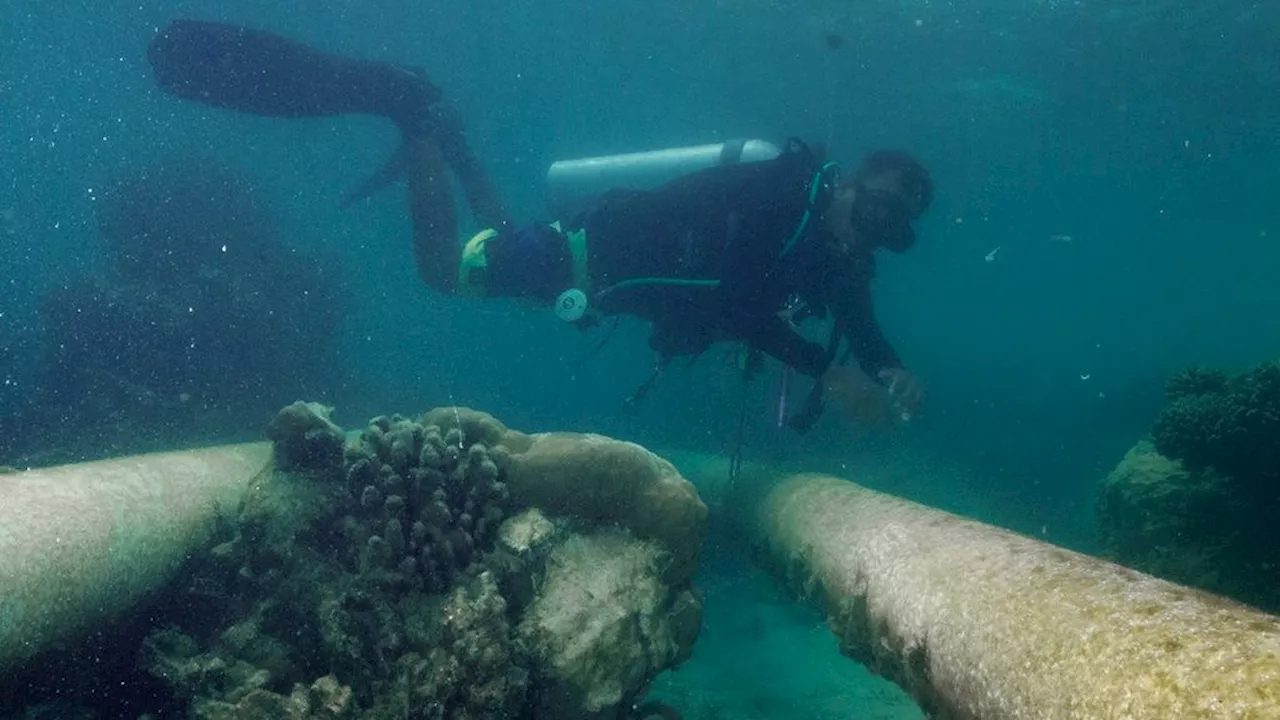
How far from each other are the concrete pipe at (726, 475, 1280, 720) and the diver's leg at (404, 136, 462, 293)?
7162mm

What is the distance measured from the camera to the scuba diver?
716 cm

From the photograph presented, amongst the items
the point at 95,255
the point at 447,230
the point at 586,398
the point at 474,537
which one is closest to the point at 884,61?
the point at 586,398

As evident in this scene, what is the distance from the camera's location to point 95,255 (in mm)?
19234

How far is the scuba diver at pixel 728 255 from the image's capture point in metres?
7.16

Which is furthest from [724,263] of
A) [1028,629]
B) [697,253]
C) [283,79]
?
[283,79]

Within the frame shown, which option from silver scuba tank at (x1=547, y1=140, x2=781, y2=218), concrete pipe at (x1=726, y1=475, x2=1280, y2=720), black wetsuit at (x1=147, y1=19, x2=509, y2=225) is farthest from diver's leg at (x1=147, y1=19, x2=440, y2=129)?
concrete pipe at (x1=726, y1=475, x2=1280, y2=720)

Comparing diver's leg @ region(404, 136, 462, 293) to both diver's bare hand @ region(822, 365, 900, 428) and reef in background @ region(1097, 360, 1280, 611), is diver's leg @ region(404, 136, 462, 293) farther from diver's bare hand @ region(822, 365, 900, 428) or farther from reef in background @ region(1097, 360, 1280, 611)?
reef in background @ region(1097, 360, 1280, 611)

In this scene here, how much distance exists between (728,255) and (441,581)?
4385 mm

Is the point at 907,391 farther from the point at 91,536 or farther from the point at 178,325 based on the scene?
the point at 178,325

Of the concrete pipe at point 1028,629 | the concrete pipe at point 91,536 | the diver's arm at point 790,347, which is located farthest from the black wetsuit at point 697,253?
the concrete pipe at point 91,536

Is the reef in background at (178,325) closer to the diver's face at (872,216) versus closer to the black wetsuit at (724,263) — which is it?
the black wetsuit at (724,263)

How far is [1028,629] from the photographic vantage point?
7.23 ft

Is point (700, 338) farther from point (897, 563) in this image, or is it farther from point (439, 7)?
point (439, 7)

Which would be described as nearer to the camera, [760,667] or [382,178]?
[760,667]
